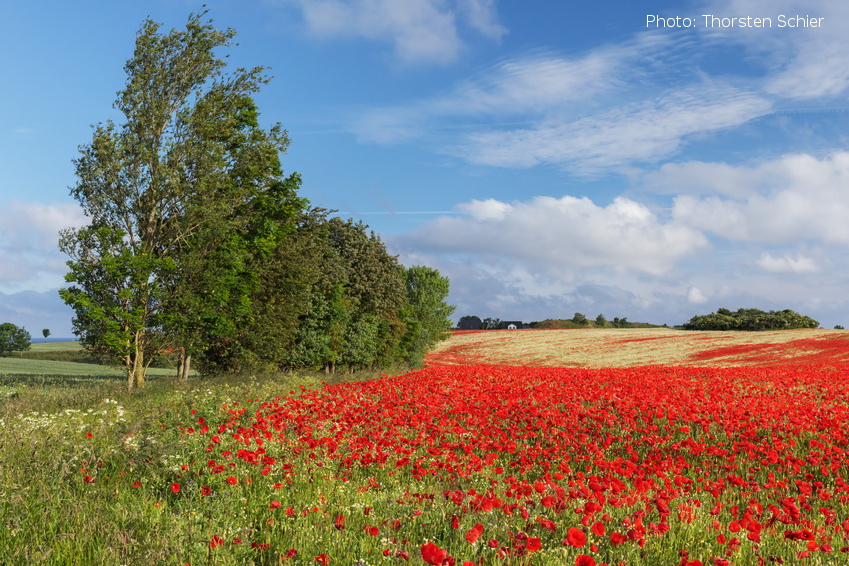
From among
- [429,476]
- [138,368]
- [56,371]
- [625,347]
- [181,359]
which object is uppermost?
[181,359]

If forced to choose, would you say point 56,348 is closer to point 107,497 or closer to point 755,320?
point 107,497

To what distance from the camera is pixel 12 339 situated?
59.2m

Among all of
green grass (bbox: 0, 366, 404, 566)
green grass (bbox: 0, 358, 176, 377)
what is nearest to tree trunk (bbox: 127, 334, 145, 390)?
green grass (bbox: 0, 366, 404, 566)

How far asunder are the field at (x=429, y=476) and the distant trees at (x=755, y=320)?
59.5 metres

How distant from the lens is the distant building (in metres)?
97.4

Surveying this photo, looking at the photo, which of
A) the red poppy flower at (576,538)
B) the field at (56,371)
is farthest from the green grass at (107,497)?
the field at (56,371)

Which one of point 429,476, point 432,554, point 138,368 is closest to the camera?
point 432,554

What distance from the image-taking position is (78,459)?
735cm

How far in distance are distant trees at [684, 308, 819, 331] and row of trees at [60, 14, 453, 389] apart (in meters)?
63.7

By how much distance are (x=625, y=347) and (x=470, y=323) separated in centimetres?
4686

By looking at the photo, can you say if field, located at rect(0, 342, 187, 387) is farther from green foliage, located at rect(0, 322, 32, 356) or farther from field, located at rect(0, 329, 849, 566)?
field, located at rect(0, 329, 849, 566)

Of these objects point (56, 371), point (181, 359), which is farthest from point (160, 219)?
point (56, 371)

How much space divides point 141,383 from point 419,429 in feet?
40.2

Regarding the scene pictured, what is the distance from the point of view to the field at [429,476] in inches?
189
